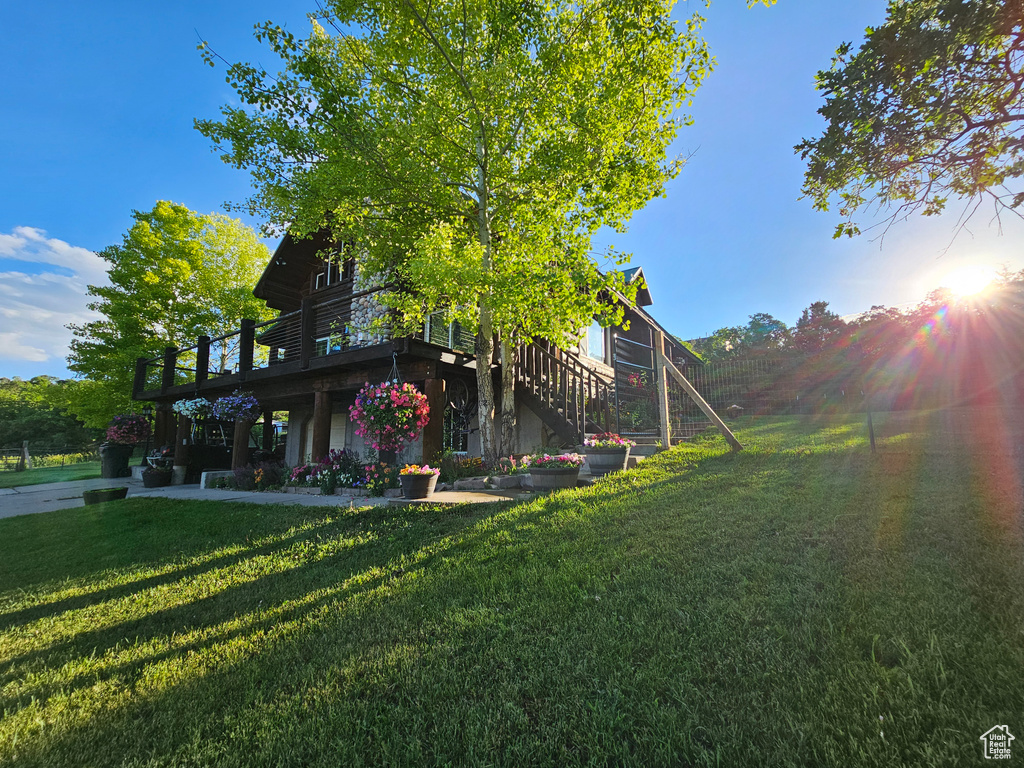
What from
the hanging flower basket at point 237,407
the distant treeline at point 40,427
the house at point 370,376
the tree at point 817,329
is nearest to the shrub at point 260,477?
the house at point 370,376

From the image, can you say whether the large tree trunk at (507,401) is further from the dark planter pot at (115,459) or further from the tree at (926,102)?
the dark planter pot at (115,459)

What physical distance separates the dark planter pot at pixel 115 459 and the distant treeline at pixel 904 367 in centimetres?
1821

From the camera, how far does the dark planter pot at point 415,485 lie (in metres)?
6.19

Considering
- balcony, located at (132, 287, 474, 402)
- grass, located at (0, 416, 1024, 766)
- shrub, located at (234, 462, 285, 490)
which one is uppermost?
balcony, located at (132, 287, 474, 402)

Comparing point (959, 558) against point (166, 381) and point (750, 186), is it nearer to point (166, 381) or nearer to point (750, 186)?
point (750, 186)

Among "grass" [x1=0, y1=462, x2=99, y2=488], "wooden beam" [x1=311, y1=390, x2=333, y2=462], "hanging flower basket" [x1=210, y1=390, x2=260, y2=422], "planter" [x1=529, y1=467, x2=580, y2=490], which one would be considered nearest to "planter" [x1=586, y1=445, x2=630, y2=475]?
"planter" [x1=529, y1=467, x2=580, y2=490]

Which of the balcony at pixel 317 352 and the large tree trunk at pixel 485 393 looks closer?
the large tree trunk at pixel 485 393

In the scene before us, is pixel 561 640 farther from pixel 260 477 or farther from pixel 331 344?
pixel 331 344

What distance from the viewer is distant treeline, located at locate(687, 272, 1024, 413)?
36.1 ft

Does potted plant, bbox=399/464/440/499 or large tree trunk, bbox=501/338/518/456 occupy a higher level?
large tree trunk, bbox=501/338/518/456

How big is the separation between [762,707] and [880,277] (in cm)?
786

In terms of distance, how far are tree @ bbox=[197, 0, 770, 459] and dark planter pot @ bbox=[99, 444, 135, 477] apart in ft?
39.2

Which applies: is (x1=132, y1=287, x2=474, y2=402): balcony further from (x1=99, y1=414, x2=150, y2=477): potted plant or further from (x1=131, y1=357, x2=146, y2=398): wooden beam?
(x1=99, y1=414, x2=150, y2=477): potted plant

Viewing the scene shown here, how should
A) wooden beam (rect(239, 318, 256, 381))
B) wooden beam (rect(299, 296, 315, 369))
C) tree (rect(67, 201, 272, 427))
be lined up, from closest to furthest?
wooden beam (rect(299, 296, 315, 369)) < wooden beam (rect(239, 318, 256, 381)) < tree (rect(67, 201, 272, 427))
